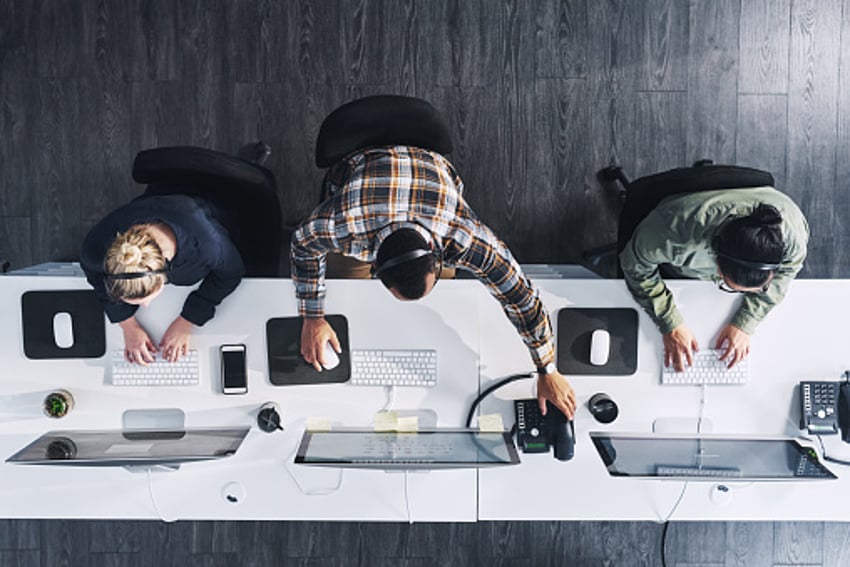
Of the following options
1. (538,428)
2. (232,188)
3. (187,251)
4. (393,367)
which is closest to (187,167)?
(232,188)

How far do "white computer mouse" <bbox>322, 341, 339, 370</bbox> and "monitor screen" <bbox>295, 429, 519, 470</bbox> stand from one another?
8.3 inches

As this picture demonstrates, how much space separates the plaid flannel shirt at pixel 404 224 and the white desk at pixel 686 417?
0.69 feet

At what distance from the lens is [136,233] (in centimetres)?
158

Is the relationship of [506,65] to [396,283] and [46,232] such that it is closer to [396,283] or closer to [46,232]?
[396,283]

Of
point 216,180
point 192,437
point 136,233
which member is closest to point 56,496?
point 192,437

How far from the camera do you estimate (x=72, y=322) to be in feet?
6.27

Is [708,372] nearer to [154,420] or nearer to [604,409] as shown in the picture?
[604,409]

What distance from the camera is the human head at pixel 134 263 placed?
1.55 m

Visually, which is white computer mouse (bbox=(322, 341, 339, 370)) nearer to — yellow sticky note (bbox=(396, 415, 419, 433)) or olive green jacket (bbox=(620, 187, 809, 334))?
yellow sticky note (bbox=(396, 415, 419, 433))

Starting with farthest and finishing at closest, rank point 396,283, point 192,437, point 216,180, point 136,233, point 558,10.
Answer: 1. point 558,10
2. point 192,437
3. point 216,180
4. point 136,233
5. point 396,283

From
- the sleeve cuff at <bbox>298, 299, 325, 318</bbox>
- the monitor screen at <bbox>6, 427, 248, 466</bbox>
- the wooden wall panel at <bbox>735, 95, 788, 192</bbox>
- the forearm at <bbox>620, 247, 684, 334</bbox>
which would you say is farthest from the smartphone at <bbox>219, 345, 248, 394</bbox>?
the wooden wall panel at <bbox>735, 95, 788, 192</bbox>

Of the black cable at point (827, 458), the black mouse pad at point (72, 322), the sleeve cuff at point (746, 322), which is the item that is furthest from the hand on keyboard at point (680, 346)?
the black mouse pad at point (72, 322)

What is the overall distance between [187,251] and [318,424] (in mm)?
674

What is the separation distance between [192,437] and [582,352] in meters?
1.25
